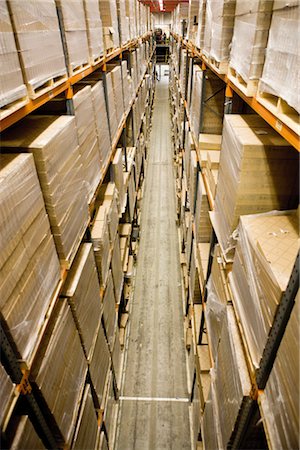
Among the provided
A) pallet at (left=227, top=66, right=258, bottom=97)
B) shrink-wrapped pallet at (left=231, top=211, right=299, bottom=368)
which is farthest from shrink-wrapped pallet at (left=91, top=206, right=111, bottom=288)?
pallet at (left=227, top=66, right=258, bottom=97)

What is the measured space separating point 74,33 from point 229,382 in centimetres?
288

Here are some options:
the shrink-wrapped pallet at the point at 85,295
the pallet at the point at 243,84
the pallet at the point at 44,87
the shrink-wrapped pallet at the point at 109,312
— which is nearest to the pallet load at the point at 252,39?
the pallet at the point at 243,84

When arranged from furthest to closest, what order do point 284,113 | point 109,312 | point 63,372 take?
point 109,312
point 63,372
point 284,113

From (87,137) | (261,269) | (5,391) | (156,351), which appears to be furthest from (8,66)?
(156,351)

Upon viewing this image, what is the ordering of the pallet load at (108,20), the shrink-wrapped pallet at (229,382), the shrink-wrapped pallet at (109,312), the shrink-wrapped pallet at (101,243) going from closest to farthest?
the shrink-wrapped pallet at (229,382) → the shrink-wrapped pallet at (101,243) → the shrink-wrapped pallet at (109,312) → the pallet load at (108,20)

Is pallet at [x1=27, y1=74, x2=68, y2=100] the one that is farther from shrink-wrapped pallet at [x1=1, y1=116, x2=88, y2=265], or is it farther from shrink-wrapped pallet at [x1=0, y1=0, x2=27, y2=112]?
shrink-wrapped pallet at [x1=1, y1=116, x2=88, y2=265]

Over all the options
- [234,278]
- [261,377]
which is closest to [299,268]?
[261,377]

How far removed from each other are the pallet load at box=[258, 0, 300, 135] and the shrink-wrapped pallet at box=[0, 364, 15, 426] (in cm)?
170

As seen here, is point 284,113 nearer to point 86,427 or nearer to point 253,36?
point 253,36

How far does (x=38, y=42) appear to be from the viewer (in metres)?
1.78

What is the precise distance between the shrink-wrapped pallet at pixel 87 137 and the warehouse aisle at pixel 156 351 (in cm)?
299

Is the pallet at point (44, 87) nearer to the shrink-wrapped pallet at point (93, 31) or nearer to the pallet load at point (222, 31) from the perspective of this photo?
the shrink-wrapped pallet at point (93, 31)

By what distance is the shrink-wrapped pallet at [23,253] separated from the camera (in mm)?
1439

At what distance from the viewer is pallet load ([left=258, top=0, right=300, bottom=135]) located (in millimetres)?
1354
